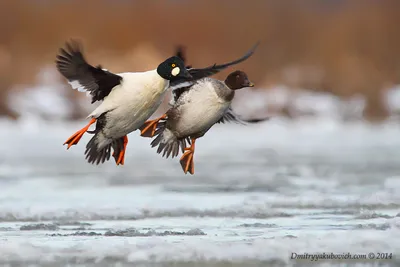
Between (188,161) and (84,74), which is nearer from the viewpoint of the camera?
(84,74)

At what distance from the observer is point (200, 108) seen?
6.52 m

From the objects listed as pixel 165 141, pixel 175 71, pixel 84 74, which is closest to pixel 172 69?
pixel 175 71

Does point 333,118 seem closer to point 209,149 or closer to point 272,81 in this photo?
point 272,81

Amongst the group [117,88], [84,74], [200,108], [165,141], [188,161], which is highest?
[84,74]

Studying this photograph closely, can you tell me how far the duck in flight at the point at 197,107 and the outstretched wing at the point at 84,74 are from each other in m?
0.61

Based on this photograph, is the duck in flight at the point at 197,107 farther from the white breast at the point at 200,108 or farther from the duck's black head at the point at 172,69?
the duck's black head at the point at 172,69

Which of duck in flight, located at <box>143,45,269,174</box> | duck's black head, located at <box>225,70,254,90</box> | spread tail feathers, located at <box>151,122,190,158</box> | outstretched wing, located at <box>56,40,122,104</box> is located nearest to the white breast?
duck in flight, located at <box>143,45,269,174</box>

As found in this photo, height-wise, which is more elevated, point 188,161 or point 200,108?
point 200,108

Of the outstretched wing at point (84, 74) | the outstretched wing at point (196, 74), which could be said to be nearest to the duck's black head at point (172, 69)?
the outstretched wing at point (196, 74)

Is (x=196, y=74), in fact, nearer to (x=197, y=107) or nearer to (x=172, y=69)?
(x=197, y=107)

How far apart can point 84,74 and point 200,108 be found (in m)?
0.96

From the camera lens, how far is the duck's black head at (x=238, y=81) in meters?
6.48

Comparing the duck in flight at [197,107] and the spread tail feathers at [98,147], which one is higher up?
the duck in flight at [197,107]

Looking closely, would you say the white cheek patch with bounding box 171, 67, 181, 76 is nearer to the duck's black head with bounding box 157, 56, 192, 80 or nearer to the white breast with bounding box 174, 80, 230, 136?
the duck's black head with bounding box 157, 56, 192, 80
